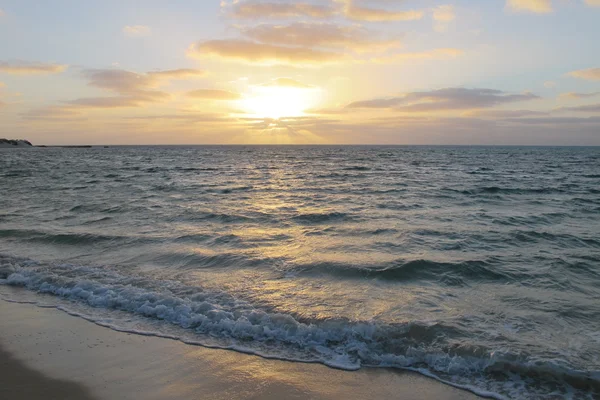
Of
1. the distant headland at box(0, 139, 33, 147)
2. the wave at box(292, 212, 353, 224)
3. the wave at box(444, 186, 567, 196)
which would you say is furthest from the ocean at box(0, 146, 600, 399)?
the distant headland at box(0, 139, 33, 147)

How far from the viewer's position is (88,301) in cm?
776

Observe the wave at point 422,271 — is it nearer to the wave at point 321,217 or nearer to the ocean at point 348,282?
the ocean at point 348,282

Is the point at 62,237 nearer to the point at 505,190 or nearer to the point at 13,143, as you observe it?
the point at 505,190

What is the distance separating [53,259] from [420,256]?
9709 mm

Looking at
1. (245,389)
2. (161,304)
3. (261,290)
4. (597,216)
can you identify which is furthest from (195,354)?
(597,216)

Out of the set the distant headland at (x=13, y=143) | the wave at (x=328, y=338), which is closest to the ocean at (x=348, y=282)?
the wave at (x=328, y=338)

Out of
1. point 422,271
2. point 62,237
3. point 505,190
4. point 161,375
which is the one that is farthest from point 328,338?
point 505,190

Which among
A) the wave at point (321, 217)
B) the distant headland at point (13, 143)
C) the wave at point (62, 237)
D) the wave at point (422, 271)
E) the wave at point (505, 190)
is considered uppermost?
the distant headland at point (13, 143)

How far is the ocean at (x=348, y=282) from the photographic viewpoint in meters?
5.84

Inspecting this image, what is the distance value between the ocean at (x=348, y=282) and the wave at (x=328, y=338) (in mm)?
26

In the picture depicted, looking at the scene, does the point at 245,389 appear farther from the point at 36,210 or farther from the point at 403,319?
the point at 36,210

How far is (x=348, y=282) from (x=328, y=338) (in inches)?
103

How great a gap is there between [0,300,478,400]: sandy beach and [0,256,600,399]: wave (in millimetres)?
285

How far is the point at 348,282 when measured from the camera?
8.78 metres
